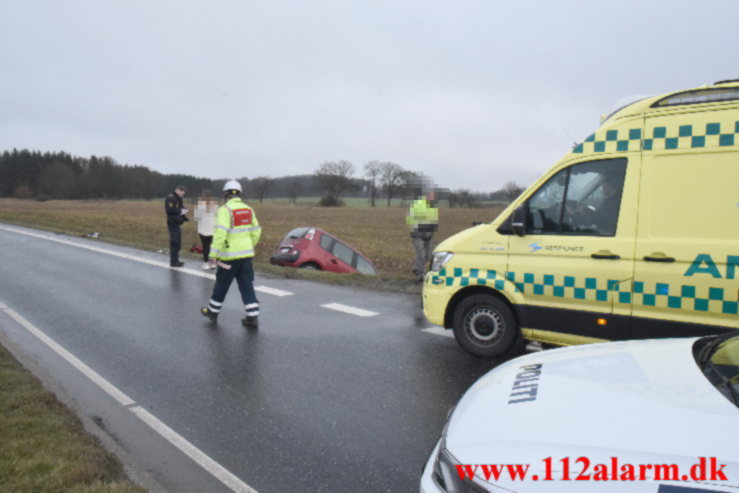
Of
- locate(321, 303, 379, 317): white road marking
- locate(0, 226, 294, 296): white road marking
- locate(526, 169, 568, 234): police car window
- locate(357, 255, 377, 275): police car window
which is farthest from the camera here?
locate(357, 255, 377, 275): police car window

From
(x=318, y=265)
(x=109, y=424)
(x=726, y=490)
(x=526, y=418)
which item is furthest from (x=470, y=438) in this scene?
(x=318, y=265)

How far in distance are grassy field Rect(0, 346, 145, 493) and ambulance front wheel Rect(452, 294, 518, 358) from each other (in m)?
3.40

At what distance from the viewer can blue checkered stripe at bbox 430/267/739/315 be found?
14.5 ft

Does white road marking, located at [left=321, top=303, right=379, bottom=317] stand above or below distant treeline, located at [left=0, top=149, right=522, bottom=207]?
below

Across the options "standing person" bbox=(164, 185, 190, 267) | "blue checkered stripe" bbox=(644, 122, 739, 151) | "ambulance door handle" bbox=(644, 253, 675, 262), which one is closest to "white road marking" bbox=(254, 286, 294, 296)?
"standing person" bbox=(164, 185, 190, 267)

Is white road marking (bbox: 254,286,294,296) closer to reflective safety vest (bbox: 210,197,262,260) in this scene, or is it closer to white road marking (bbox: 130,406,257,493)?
reflective safety vest (bbox: 210,197,262,260)

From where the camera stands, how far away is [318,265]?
12.2 m

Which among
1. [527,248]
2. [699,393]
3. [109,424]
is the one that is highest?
[527,248]

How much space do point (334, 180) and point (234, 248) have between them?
239ft

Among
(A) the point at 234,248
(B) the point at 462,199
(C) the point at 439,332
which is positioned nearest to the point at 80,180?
(B) the point at 462,199

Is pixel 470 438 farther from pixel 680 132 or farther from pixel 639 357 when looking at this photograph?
pixel 680 132

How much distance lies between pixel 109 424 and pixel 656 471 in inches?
152

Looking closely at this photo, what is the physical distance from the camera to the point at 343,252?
42.4 feet

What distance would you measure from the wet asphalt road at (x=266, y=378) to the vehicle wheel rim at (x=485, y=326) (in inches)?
9.8
